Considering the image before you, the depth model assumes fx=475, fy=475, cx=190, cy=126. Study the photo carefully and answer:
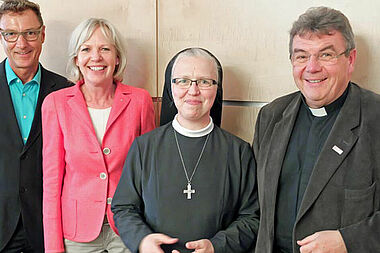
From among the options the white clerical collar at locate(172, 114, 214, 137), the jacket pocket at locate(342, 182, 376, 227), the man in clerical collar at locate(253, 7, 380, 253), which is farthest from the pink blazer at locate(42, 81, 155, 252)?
the jacket pocket at locate(342, 182, 376, 227)

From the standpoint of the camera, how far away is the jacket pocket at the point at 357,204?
1.78m

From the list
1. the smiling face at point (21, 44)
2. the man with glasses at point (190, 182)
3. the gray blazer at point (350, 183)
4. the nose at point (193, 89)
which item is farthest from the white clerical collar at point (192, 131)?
the smiling face at point (21, 44)

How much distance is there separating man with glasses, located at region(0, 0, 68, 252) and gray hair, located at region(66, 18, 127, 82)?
25cm

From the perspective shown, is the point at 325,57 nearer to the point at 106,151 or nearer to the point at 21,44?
the point at 106,151

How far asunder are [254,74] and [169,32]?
24.4 inches

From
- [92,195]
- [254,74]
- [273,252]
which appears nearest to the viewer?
[273,252]

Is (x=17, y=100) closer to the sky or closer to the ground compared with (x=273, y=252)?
closer to the sky

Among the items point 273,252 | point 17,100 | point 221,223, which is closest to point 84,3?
point 17,100

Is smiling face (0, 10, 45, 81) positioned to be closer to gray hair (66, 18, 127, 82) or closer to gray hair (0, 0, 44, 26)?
gray hair (0, 0, 44, 26)

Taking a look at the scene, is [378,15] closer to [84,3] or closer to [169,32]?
[169,32]

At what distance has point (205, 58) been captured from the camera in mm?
2113

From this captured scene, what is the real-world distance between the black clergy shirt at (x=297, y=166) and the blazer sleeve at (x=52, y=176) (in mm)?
1067

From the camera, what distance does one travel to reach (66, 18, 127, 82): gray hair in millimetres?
2367

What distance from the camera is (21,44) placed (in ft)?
8.38
